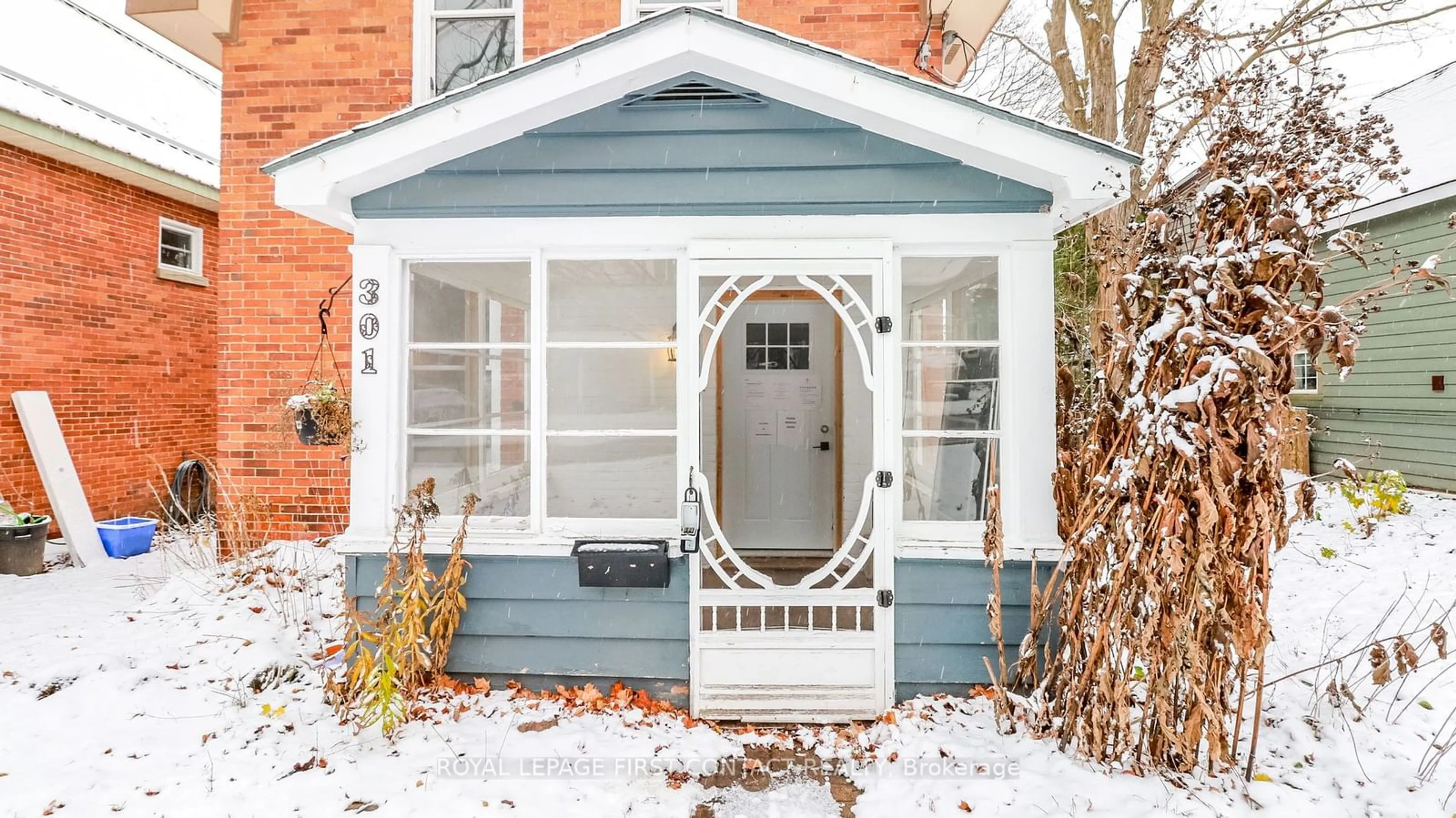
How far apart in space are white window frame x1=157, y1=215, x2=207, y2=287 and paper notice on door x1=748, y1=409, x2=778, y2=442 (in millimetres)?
6678

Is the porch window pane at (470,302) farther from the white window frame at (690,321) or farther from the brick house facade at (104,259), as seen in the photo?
the brick house facade at (104,259)

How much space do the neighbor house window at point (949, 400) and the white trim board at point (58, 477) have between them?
275 inches

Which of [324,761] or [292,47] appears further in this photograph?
[292,47]

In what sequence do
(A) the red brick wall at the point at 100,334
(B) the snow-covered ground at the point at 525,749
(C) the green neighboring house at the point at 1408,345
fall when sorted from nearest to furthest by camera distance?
(B) the snow-covered ground at the point at 525,749, (A) the red brick wall at the point at 100,334, (C) the green neighboring house at the point at 1408,345

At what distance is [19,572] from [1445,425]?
1372 cm

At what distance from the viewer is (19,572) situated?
5148mm

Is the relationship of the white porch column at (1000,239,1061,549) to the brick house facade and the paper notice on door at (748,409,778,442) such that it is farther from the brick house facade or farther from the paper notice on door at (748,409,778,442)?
the brick house facade

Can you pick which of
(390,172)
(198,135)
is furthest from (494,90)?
(198,135)

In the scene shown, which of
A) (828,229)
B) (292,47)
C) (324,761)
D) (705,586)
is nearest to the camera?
(324,761)

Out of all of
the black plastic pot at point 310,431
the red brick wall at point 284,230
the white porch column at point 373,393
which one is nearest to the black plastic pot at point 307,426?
the black plastic pot at point 310,431

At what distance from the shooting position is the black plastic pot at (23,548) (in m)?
5.08

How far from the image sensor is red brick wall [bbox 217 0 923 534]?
482 cm

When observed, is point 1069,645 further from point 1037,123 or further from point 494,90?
point 494,90

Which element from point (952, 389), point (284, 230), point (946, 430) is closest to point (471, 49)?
point (284, 230)
